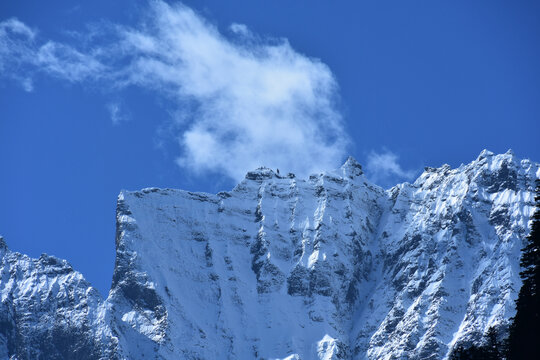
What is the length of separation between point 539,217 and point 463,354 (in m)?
13.1

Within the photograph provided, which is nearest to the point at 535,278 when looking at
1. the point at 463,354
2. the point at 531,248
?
the point at 531,248

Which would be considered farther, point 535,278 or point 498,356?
point 498,356

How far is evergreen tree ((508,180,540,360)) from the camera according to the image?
3504 inches

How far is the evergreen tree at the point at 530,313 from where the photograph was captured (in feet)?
292

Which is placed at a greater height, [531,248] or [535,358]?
[531,248]

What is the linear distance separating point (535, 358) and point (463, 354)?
830cm

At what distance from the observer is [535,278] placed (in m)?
89.8

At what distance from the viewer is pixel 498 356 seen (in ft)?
317

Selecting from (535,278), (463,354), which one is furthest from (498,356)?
(535,278)

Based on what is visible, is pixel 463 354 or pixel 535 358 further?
pixel 463 354

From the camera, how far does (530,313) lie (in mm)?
90562

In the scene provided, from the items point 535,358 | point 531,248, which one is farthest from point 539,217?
point 535,358

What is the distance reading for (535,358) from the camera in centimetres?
8794

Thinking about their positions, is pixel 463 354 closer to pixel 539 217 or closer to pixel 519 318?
pixel 519 318
